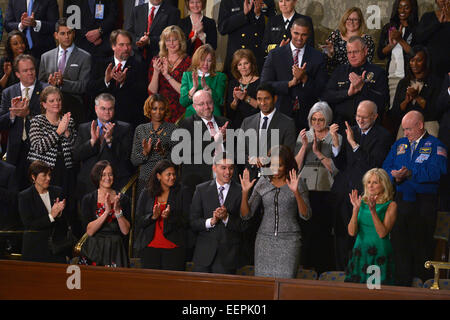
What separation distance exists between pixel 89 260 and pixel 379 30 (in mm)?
3101

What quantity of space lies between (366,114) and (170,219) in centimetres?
152

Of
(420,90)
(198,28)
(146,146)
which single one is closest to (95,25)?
(198,28)

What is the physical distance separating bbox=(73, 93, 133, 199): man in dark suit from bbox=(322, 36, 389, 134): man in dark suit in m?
1.53

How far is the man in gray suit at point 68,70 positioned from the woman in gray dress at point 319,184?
1.85m

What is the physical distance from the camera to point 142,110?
21.3 ft

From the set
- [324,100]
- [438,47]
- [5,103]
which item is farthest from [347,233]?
[5,103]

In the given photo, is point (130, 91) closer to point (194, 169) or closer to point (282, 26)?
point (194, 169)

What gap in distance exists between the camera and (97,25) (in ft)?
22.8

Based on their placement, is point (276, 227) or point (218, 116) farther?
point (218, 116)

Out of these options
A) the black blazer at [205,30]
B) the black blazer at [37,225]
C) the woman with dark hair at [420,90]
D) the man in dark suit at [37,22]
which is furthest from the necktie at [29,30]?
the woman with dark hair at [420,90]

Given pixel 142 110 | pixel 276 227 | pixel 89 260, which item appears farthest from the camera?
pixel 142 110

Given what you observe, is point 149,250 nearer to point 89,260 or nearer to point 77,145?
point 89,260

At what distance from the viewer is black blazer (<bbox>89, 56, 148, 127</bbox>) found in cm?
643

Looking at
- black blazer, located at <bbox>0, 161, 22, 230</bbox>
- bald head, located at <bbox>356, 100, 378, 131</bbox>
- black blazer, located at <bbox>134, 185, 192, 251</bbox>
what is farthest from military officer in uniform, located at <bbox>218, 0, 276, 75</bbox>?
black blazer, located at <bbox>0, 161, 22, 230</bbox>
